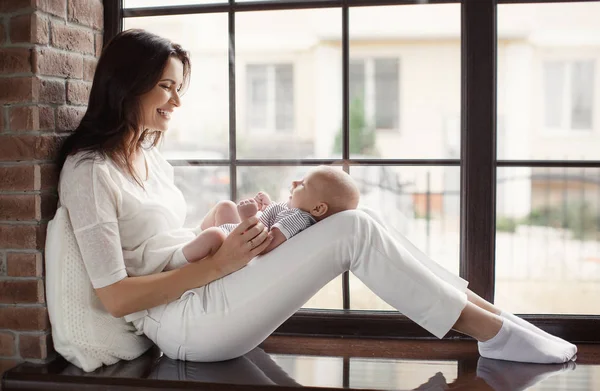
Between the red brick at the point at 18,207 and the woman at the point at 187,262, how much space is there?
99 millimetres

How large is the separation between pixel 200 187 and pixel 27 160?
29.4 inches

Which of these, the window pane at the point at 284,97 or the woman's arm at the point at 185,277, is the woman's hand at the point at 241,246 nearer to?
the woman's arm at the point at 185,277

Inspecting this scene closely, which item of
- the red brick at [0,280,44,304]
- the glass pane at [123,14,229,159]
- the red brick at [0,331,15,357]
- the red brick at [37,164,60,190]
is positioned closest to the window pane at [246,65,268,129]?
the glass pane at [123,14,229,159]

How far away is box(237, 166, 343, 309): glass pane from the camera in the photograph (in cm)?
264

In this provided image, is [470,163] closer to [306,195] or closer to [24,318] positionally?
[306,195]

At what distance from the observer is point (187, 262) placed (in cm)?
225

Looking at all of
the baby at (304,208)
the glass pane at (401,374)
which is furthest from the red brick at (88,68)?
the glass pane at (401,374)

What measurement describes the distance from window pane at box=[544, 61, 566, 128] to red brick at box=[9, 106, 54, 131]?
5.95 feet

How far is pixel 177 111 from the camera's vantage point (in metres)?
2.72

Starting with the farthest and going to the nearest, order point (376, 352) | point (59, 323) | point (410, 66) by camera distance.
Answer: point (410, 66) → point (376, 352) → point (59, 323)

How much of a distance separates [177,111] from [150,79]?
1.74 ft

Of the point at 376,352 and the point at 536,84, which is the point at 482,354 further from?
the point at 536,84

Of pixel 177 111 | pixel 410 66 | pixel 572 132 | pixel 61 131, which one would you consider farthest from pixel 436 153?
pixel 61 131

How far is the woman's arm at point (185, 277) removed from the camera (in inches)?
82.4
